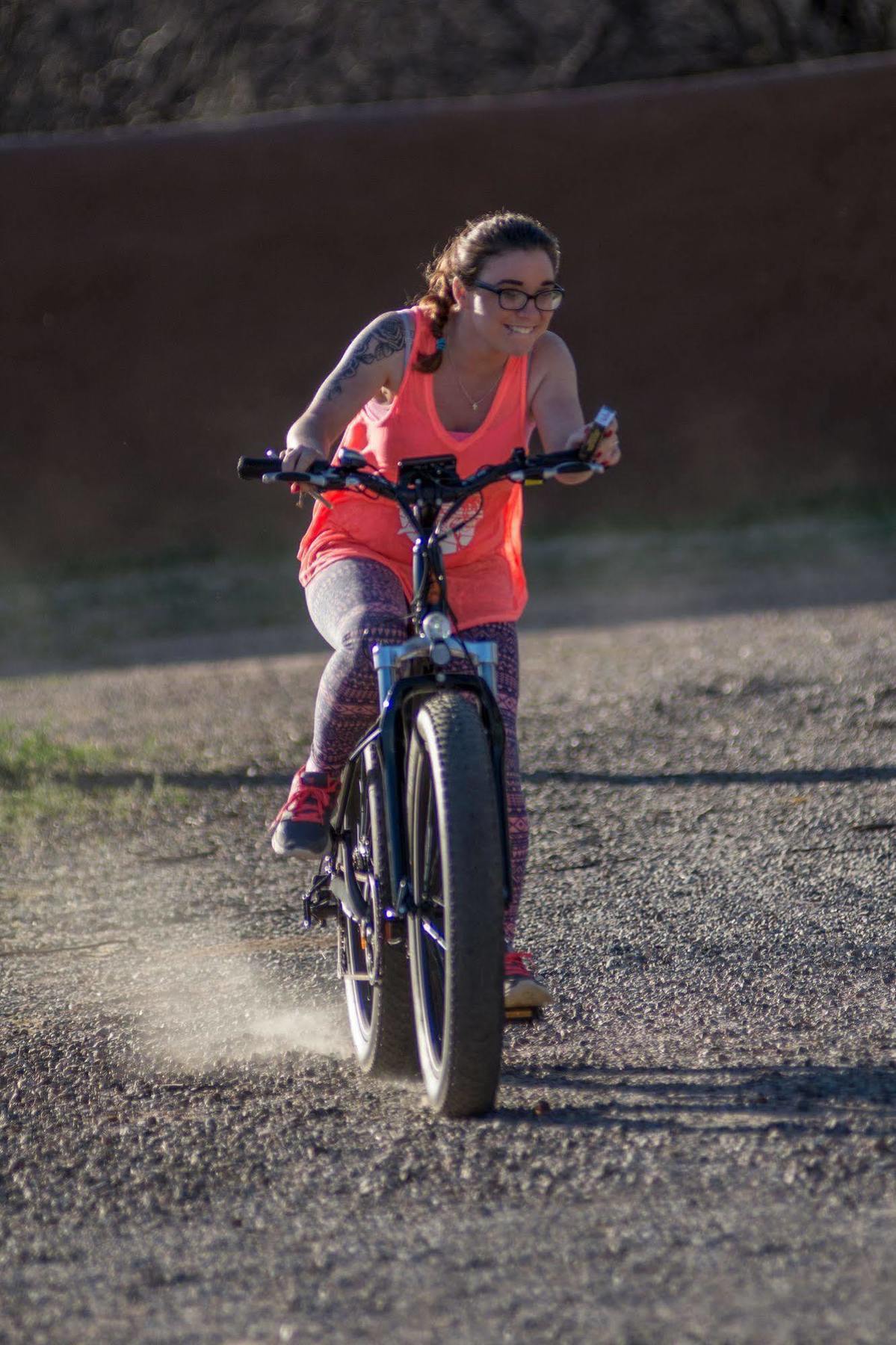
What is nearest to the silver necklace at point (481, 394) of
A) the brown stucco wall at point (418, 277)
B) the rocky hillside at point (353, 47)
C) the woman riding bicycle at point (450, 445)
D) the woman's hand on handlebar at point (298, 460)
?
the woman riding bicycle at point (450, 445)

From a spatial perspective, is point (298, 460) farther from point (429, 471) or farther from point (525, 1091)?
point (525, 1091)

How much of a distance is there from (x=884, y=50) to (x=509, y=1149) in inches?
654

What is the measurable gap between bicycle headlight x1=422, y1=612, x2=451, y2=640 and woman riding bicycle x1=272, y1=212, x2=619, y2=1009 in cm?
21

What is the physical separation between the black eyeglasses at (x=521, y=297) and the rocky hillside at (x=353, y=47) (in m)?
14.2

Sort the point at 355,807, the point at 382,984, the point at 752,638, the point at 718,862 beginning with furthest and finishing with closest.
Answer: the point at 752,638 < the point at 718,862 < the point at 355,807 < the point at 382,984

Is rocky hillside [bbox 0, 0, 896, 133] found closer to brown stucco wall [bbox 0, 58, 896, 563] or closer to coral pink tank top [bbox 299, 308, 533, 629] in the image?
brown stucco wall [bbox 0, 58, 896, 563]

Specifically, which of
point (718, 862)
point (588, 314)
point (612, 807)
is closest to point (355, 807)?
point (718, 862)

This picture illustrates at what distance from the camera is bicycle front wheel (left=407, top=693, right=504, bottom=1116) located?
9.86ft

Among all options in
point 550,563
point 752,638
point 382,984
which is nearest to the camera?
point 382,984

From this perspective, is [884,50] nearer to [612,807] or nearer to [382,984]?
[612,807]

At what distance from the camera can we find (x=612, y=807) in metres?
5.95

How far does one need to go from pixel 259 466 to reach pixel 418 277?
32.0ft

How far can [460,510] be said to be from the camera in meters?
3.66

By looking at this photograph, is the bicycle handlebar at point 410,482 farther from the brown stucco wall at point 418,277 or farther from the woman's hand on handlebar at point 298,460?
the brown stucco wall at point 418,277
